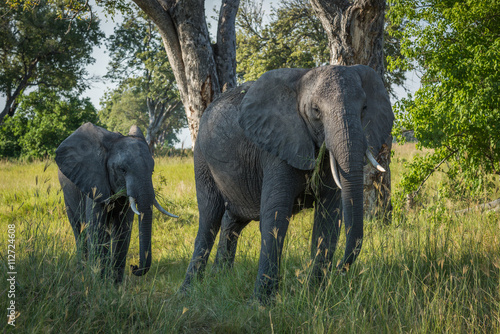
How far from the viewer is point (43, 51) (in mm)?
22297

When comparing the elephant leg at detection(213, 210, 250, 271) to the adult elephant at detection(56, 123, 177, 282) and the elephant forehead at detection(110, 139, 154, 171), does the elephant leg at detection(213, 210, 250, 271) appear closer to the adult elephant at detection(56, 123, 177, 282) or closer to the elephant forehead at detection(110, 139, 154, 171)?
the adult elephant at detection(56, 123, 177, 282)

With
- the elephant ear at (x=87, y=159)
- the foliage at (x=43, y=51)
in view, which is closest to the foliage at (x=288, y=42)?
the foliage at (x=43, y=51)

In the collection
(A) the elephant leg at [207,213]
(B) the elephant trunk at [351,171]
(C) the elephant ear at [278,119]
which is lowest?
(A) the elephant leg at [207,213]

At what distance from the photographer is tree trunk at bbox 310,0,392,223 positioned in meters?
7.38

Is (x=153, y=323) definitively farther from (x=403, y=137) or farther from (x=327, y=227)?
(x=403, y=137)

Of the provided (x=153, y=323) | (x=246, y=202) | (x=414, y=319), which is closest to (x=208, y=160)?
(x=246, y=202)

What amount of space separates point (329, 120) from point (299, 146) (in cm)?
39

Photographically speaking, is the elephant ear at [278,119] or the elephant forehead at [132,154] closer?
the elephant ear at [278,119]

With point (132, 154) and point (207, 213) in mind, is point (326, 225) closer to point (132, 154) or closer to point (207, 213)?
point (207, 213)

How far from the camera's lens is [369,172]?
7645 millimetres

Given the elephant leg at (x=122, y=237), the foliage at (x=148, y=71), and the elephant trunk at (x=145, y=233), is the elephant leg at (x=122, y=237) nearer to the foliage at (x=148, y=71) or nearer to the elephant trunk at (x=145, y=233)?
the elephant trunk at (x=145, y=233)

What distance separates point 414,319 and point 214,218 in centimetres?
255

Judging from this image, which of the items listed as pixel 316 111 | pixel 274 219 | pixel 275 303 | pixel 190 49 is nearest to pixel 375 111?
pixel 316 111

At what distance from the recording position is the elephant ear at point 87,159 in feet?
18.1
